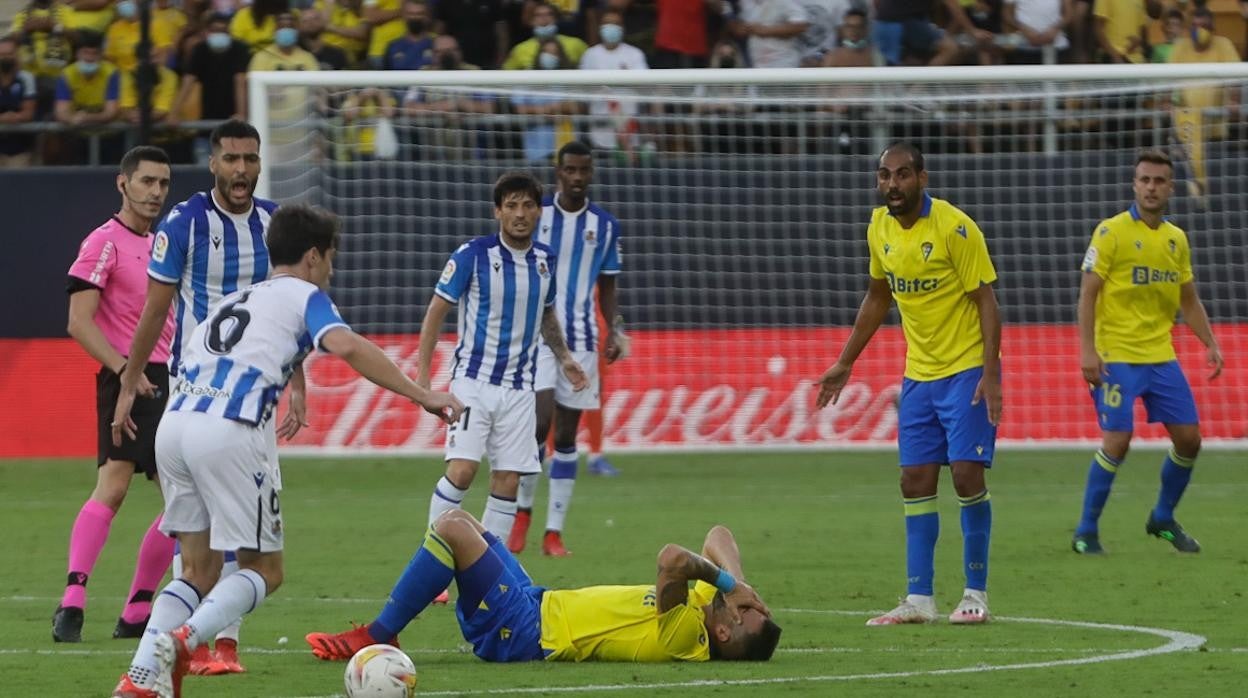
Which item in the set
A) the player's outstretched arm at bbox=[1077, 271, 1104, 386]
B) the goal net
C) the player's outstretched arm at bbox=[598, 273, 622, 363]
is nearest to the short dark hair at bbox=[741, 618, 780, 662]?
the player's outstretched arm at bbox=[1077, 271, 1104, 386]

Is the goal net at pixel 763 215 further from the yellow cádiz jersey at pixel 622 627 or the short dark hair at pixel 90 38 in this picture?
the yellow cádiz jersey at pixel 622 627

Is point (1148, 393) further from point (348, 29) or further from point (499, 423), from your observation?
point (348, 29)

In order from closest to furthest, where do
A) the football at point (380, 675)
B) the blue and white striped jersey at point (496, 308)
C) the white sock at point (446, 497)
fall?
the football at point (380, 675), the white sock at point (446, 497), the blue and white striped jersey at point (496, 308)

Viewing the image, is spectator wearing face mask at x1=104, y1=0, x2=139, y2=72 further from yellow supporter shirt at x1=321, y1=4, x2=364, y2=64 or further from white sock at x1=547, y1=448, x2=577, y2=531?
white sock at x1=547, y1=448, x2=577, y2=531

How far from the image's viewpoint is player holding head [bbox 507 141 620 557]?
13094 millimetres

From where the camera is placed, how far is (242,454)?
23.6ft

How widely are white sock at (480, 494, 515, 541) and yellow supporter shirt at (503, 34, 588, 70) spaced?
897 cm

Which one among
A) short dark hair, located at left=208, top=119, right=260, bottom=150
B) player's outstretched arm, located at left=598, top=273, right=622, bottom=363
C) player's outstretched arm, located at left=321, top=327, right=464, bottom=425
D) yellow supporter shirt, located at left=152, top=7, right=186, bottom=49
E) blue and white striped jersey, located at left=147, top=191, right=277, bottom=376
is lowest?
player's outstretched arm, located at left=598, top=273, right=622, bottom=363

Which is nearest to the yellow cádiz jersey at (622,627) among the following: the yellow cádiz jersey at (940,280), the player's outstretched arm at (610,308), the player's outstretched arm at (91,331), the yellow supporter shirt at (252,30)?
Result: the yellow cádiz jersey at (940,280)

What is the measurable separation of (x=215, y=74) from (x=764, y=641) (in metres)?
12.4

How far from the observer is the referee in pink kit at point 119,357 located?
30.1 ft

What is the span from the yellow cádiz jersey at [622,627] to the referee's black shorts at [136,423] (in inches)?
86.4

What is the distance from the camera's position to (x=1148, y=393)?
40.3ft

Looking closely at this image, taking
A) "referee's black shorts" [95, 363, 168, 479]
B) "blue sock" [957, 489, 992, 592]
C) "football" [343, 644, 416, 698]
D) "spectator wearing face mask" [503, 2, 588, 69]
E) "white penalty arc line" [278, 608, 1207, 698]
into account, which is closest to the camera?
"football" [343, 644, 416, 698]
